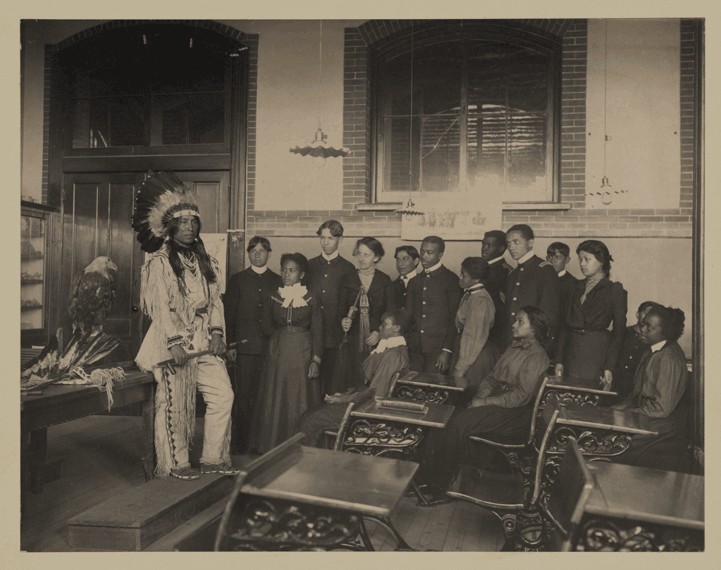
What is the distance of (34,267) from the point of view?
630cm

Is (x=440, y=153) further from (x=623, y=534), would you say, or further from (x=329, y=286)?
(x=623, y=534)

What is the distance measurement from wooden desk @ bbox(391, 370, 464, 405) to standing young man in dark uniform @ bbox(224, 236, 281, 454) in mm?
1396

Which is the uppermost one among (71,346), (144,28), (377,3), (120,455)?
(144,28)

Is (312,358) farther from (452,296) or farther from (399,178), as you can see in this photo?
(399,178)

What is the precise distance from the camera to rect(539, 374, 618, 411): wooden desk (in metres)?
4.09

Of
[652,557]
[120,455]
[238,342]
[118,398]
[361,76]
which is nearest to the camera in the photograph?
[652,557]

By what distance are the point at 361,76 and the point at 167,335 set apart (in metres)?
3.03

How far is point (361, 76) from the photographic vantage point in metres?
5.76

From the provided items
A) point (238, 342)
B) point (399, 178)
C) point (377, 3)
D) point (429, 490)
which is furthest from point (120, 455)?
point (377, 3)

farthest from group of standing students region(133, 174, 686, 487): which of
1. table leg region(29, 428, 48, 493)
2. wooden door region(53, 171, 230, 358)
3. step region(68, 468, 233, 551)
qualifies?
wooden door region(53, 171, 230, 358)

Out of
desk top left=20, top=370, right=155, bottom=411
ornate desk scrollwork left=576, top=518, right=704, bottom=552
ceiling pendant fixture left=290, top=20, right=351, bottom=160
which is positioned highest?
ceiling pendant fixture left=290, top=20, right=351, bottom=160

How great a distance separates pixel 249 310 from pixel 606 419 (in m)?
2.97

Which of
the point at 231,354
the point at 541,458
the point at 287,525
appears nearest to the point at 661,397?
the point at 541,458

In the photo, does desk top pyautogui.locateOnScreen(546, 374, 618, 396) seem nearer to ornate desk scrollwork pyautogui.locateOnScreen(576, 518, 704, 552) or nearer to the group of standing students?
the group of standing students
